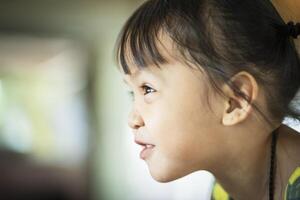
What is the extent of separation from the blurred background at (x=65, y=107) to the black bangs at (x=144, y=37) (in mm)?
1013

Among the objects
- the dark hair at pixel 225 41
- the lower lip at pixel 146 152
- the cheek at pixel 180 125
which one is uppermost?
the dark hair at pixel 225 41

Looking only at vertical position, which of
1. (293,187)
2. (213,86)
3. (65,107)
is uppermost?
(65,107)

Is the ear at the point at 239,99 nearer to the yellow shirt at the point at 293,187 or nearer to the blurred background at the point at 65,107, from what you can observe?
the yellow shirt at the point at 293,187

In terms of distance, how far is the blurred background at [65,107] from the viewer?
5.09 ft

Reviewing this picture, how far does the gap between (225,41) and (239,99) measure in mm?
63

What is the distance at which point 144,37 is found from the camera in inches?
19.8

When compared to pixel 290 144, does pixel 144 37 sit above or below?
above

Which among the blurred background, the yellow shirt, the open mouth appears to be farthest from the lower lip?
the blurred background

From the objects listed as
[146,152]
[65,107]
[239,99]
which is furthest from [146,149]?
[65,107]

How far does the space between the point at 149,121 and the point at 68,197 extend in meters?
1.17

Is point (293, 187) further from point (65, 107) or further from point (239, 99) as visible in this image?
point (65, 107)

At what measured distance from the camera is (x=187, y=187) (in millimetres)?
1450

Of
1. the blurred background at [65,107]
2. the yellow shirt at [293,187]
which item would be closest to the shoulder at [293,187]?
the yellow shirt at [293,187]

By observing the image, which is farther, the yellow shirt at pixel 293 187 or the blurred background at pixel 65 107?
the blurred background at pixel 65 107
